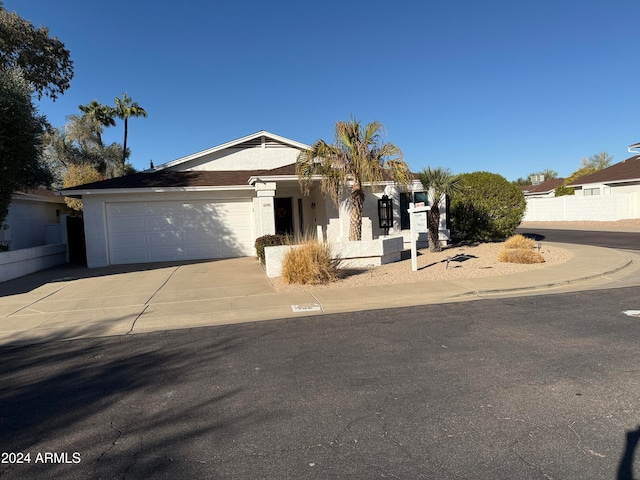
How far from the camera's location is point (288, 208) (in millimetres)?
20812

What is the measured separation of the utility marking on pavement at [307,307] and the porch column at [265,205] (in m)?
7.64

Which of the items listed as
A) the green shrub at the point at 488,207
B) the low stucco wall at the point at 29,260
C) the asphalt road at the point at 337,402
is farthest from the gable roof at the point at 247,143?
the asphalt road at the point at 337,402

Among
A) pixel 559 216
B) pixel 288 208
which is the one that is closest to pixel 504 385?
pixel 288 208

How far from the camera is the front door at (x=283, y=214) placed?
20734 millimetres

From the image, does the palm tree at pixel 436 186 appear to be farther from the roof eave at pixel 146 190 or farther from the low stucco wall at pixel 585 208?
the low stucco wall at pixel 585 208

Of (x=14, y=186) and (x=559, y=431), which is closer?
(x=559, y=431)

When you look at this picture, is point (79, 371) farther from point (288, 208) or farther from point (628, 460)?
point (288, 208)

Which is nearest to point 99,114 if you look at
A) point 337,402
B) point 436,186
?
point 436,186

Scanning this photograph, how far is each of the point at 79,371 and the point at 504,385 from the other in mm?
4991

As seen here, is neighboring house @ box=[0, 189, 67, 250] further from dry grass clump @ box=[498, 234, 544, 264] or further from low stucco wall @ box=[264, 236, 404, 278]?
dry grass clump @ box=[498, 234, 544, 264]

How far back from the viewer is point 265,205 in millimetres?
15695

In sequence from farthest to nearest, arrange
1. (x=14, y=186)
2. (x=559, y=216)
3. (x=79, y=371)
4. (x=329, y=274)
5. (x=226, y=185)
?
(x=559, y=216), (x=226, y=185), (x=14, y=186), (x=329, y=274), (x=79, y=371)

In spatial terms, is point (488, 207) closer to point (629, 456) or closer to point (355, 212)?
point (355, 212)

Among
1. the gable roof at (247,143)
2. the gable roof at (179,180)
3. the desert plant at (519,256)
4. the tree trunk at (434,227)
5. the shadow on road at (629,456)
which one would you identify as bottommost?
the shadow on road at (629,456)
